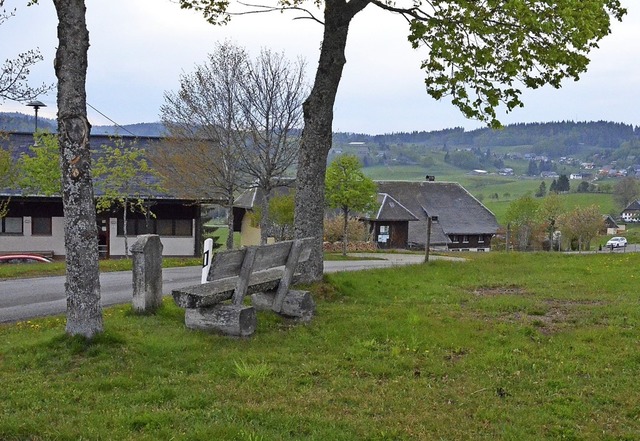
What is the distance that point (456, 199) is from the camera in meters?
68.5

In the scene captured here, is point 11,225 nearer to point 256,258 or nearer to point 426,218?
point 256,258

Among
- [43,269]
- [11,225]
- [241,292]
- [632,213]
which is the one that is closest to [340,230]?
[11,225]

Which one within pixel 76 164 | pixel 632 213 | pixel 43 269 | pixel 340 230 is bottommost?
pixel 632 213

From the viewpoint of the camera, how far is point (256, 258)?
849 cm

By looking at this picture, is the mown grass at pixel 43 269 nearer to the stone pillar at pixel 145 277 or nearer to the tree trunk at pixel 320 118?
the stone pillar at pixel 145 277

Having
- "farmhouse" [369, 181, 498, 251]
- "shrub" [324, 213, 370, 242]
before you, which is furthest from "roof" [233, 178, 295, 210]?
"farmhouse" [369, 181, 498, 251]

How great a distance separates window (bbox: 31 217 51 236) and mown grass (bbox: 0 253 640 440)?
2839 centimetres

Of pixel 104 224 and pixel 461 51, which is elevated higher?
pixel 461 51

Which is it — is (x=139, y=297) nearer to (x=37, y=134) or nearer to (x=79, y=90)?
(x=79, y=90)

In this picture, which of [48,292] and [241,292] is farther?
[48,292]

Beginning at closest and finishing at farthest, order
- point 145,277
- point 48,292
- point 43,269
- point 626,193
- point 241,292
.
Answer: point 241,292, point 145,277, point 48,292, point 43,269, point 626,193

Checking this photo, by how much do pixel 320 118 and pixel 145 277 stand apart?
4.21 m

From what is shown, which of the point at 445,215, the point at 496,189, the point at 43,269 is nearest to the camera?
the point at 43,269

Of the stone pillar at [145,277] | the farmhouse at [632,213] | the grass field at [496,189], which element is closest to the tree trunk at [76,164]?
the stone pillar at [145,277]
